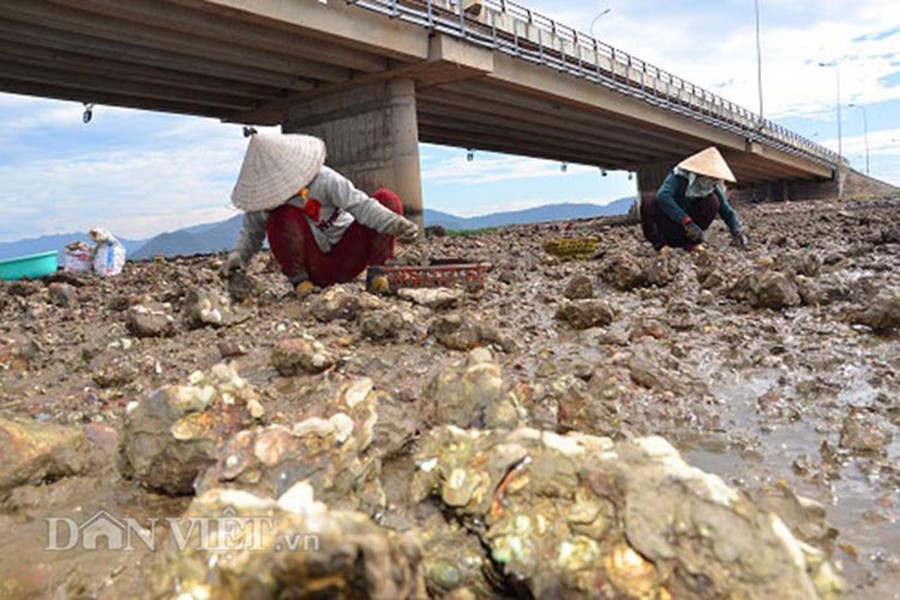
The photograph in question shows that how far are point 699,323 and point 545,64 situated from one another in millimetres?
15730

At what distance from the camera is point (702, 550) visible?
910mm

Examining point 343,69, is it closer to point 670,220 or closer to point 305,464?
point 670,220

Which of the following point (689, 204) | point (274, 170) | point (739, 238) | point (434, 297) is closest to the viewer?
point (274, 170)

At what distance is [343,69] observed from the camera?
1518 cm

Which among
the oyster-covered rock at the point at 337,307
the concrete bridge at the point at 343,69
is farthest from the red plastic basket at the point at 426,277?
the concrete bridge at the point at 343,69

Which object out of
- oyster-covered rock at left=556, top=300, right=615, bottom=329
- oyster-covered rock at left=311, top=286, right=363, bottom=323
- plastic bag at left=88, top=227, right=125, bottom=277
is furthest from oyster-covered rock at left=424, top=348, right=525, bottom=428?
plastic bag at left=88, top=227, right=125, bottom=277

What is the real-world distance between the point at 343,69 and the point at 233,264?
12049 millimetres

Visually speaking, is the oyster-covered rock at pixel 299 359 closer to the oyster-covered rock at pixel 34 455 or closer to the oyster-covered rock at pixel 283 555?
the oyster-covered rock at pixel 34 455

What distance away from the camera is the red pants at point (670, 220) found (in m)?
6.72

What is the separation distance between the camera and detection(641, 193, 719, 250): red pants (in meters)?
6.72

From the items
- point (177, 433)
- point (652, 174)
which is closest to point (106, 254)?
point (177, 433)

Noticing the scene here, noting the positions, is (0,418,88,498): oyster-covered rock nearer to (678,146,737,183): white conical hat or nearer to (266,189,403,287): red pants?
(266,189,403,287): red pants

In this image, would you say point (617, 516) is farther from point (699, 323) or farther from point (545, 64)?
point (545, 64)

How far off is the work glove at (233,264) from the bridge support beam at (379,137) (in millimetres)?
10892
